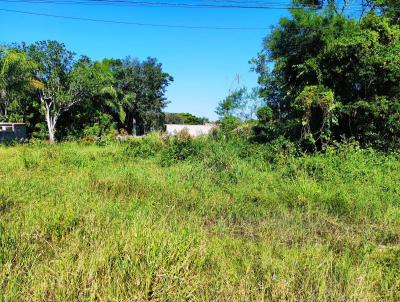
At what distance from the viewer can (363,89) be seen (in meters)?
11.2

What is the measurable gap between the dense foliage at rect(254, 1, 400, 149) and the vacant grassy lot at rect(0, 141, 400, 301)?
8.62 feet

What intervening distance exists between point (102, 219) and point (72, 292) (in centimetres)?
155

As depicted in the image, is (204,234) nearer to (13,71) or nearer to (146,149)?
(146,149)

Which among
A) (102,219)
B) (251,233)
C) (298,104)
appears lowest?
(251,233)

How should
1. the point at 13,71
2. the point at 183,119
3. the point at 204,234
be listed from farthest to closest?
the point at 183,119 → the point at 13,71 → the point at 204,234

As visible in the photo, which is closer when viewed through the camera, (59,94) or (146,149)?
(146,149)

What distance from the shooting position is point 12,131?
22000 millimetres

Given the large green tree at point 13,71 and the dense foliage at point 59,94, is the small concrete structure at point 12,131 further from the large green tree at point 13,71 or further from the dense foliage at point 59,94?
the large green tree at point 13,71

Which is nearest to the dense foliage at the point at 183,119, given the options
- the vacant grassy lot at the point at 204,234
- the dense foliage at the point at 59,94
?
the dense foliage at the point at 59,94

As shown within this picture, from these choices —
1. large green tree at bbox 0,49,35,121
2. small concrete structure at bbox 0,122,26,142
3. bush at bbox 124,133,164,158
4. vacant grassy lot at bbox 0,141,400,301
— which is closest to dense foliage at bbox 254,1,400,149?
vacant grassy lot at bbox 0,141,400,301

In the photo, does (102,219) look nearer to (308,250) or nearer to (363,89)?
(308,250)

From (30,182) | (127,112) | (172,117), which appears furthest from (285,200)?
(172,117)

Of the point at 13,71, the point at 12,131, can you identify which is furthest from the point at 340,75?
the point at 12,131

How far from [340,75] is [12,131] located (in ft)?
62.8
